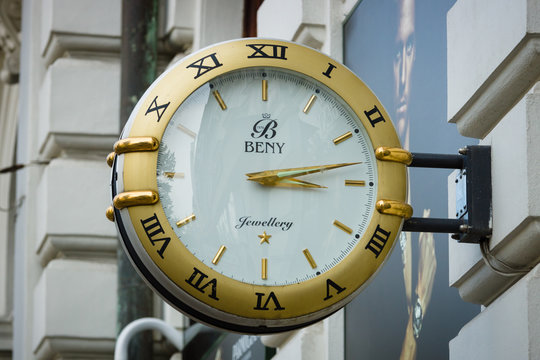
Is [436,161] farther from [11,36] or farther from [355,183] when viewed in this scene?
[11,36]

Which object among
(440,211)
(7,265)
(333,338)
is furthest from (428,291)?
(7,265)

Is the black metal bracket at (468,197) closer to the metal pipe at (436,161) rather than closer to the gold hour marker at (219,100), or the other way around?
the metal pipe at (436,161)

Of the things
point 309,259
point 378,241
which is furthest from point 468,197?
point 309,259

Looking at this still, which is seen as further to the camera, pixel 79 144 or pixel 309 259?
pixel 79 144

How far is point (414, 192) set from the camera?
3678 mm

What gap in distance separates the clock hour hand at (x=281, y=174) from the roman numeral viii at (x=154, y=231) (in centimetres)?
23

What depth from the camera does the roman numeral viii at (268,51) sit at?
300cm

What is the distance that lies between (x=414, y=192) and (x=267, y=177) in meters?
0.89

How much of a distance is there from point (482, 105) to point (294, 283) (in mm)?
645

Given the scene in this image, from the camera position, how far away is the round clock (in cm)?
284

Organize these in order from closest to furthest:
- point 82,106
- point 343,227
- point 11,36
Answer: point 343,227
point 82,106
point 11,36

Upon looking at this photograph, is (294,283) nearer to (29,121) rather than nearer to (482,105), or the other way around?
(482,105)

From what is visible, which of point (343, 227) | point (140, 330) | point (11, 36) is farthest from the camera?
point (11, 36)

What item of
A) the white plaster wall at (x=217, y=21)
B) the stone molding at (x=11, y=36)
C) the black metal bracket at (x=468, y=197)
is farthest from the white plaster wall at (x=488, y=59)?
the stone molding at (x=11, y=36)
